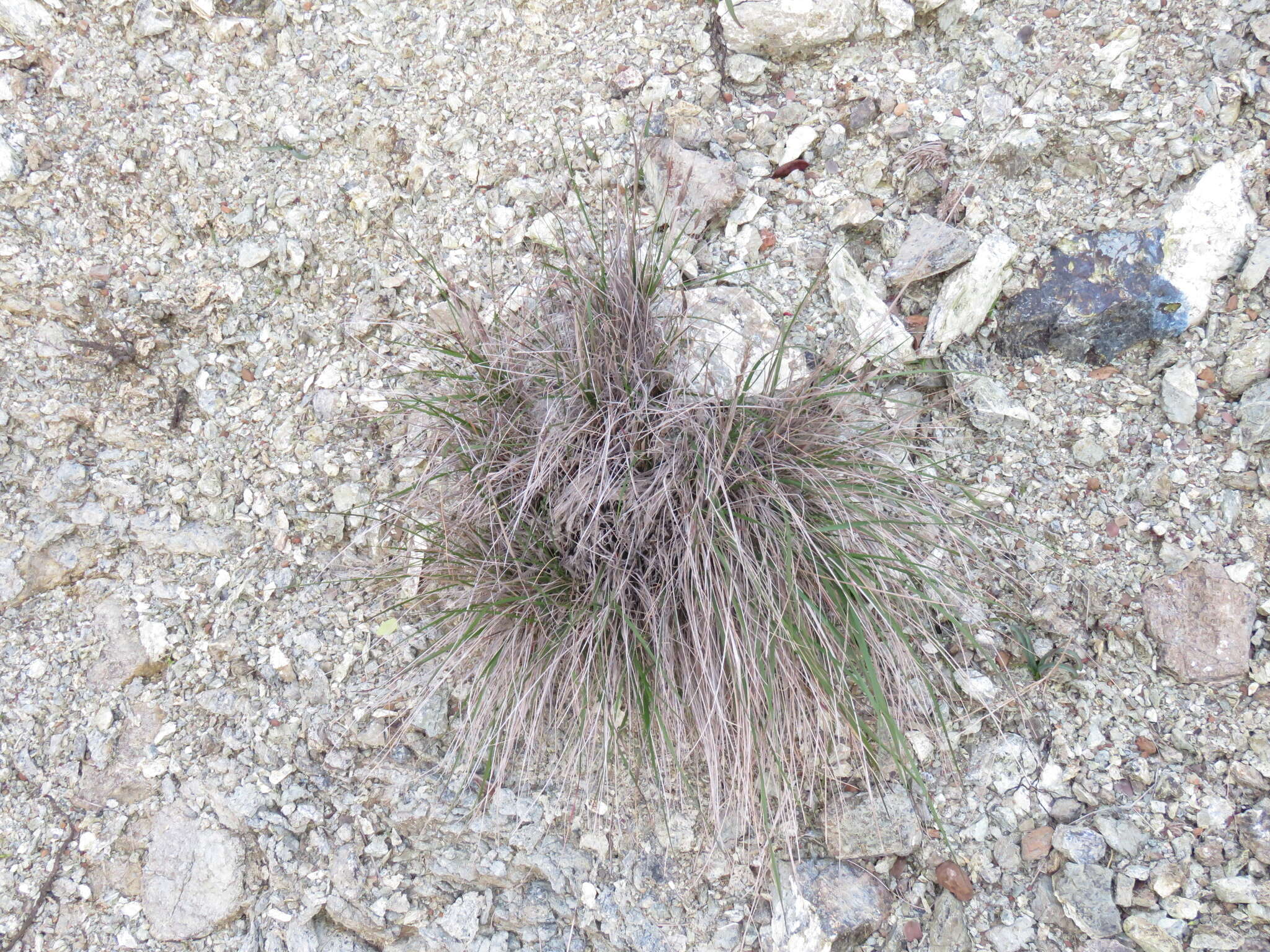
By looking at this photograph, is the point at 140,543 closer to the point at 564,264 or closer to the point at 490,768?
the point at 490,768

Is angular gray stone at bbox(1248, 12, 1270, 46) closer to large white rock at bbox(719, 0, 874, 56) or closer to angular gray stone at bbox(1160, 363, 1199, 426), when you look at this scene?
angular gray stone at bbox(1160, 363, 1199, 426)

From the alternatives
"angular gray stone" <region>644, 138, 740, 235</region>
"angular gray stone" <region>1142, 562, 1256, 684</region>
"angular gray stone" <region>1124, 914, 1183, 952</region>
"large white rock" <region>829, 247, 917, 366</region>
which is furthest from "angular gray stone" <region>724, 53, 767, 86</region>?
"angular gray stone" <region>1124, 914, 1183, 952</region>

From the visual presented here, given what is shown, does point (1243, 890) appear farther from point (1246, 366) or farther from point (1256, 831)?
point (1246, 366)

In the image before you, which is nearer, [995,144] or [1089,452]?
[1089,452]

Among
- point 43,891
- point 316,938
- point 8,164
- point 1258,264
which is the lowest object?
point 43,891

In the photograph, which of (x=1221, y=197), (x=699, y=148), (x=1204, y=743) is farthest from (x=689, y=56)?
(x=1204, y=743)

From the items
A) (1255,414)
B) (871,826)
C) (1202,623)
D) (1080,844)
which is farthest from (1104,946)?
(1255,414)
